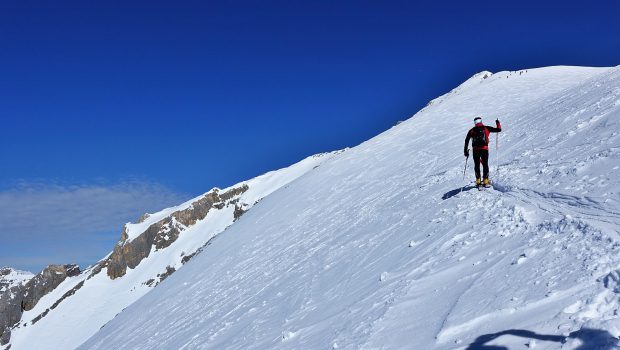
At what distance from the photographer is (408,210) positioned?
15188 mm

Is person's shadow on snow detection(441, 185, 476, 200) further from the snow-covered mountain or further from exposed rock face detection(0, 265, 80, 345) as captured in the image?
exposed rock face detection(0, 265, 80, 345)

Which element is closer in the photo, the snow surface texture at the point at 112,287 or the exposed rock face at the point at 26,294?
the snow surface texture at the point at 112,287

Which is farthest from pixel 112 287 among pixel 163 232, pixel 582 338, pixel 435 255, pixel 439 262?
pixel 582 338

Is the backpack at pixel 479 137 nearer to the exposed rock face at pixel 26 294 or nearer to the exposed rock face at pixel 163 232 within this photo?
the exposed rock face at pixel 163 232

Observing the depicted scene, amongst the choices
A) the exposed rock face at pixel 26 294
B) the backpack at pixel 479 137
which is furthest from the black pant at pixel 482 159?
the exposed rock face at pixel 26 294

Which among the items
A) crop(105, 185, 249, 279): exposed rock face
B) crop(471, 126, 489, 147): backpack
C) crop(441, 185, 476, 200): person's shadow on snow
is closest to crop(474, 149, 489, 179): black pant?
crop(471, 126, 489, 147): backpack

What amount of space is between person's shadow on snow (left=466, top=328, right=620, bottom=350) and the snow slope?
14 millimetres

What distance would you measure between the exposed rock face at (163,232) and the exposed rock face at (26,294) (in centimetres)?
1401

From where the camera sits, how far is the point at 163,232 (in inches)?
3730

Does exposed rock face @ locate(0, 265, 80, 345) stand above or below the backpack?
above

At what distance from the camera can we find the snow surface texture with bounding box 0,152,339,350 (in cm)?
7606

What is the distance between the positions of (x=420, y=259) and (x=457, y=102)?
32857 mm

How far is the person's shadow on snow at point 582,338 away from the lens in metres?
4.46

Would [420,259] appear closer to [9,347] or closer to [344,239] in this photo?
[344,239]
